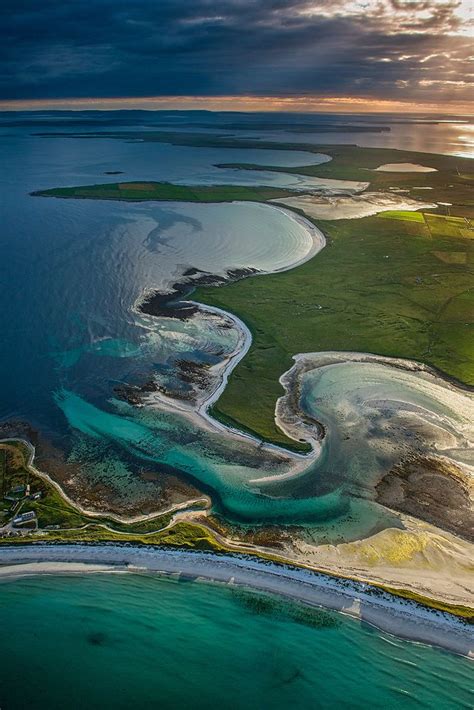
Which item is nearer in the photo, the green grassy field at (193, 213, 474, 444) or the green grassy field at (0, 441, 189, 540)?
the green grassy field at (0, 441, 189, 540)

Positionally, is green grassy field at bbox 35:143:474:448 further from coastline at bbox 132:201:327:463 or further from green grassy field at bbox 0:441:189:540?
green grassy field at bbox 0:441:189:540

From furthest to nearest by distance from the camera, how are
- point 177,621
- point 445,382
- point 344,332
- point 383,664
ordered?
point 344,332
point 445,382
point 177,621
point 383,664

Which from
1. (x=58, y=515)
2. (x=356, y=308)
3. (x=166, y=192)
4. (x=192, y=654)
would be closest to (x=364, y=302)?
(x=356, y=308)

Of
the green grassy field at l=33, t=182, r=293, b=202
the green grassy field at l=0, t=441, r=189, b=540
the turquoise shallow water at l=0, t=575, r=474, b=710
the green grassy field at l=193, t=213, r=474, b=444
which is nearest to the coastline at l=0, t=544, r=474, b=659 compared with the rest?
the turquoise shallow water at l=0, t=575, r=474, b=710

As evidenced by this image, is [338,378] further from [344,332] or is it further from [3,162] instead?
[3,162]

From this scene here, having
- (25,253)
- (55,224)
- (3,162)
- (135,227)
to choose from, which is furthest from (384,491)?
(3,162)

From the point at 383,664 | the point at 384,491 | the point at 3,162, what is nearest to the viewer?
the point at 383,664
